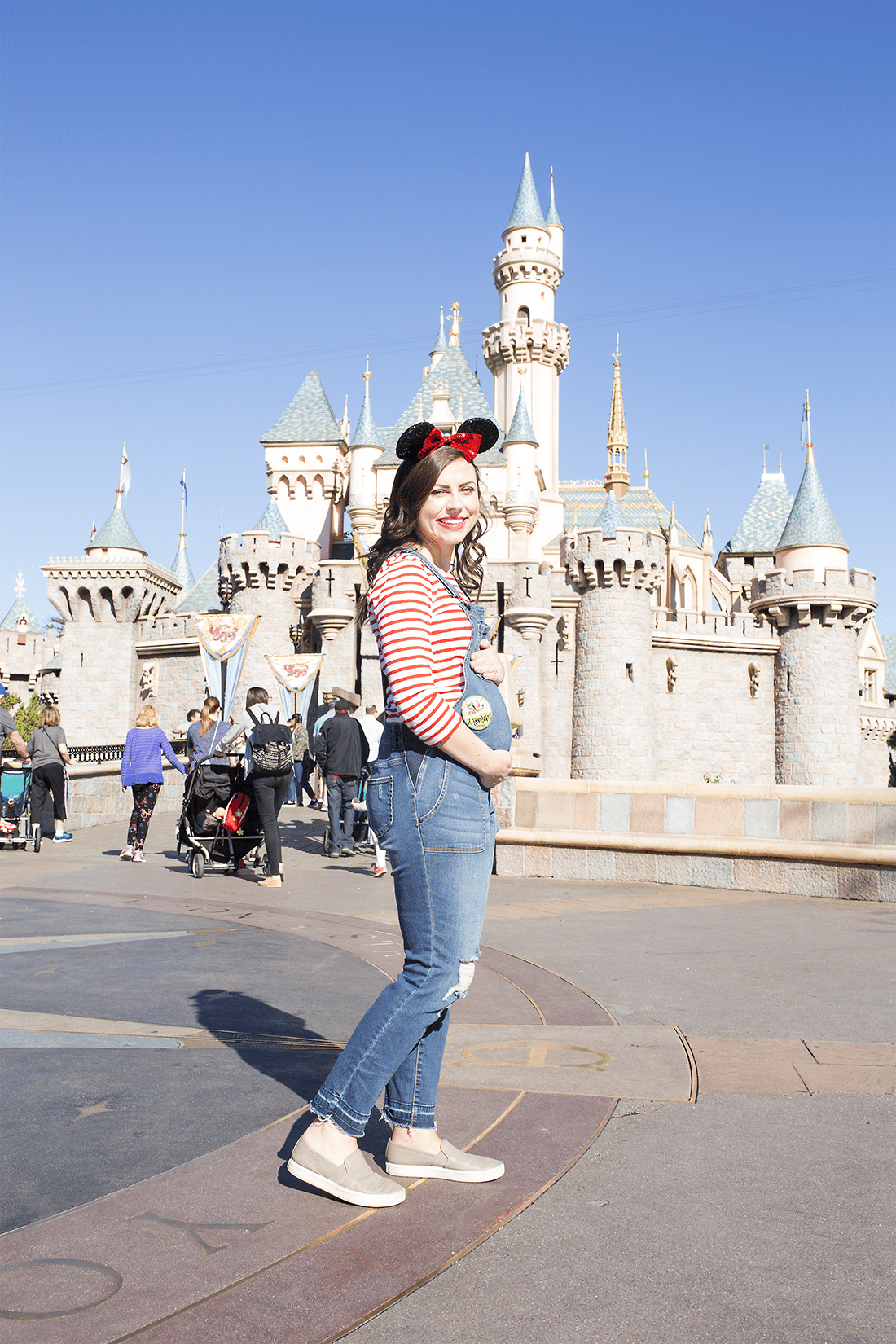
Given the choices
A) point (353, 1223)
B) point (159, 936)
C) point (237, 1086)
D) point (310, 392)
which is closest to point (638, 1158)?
point (353, 1223)

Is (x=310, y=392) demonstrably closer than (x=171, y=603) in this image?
No

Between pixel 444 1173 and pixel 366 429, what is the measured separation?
1345 inches

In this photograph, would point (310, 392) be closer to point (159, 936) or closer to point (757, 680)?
point (757, 680)

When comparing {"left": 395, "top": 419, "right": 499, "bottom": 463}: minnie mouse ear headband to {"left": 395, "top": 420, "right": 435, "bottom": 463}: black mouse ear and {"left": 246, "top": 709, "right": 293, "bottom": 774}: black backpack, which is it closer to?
{"left": 395, "top": 420, "right": 435, "bottom": 463}: black mouse ear

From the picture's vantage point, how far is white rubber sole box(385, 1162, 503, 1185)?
2363 mm

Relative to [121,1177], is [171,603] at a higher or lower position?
higher

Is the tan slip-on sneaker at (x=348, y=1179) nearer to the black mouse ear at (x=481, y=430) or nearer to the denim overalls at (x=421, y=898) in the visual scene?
the denim overalls at (x=421, y=898)

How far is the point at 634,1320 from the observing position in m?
1.80

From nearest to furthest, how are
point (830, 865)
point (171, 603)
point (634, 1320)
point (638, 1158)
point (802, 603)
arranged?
point (634, 1320) → point (638, 1158) → point (830, 865) → point (802, 603) → point (171, 603)

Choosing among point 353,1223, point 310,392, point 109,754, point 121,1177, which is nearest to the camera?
point 353,1223

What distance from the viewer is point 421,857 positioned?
2.36 meters

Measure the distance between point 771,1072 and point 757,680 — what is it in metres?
29.0

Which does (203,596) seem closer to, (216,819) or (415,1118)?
(216,819)

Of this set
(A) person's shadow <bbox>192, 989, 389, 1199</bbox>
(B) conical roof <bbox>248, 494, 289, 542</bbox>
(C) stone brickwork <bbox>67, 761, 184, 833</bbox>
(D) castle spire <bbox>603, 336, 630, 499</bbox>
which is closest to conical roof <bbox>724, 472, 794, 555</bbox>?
(D) castle spire <bbox>603, 336, 630, 499</bbox>
